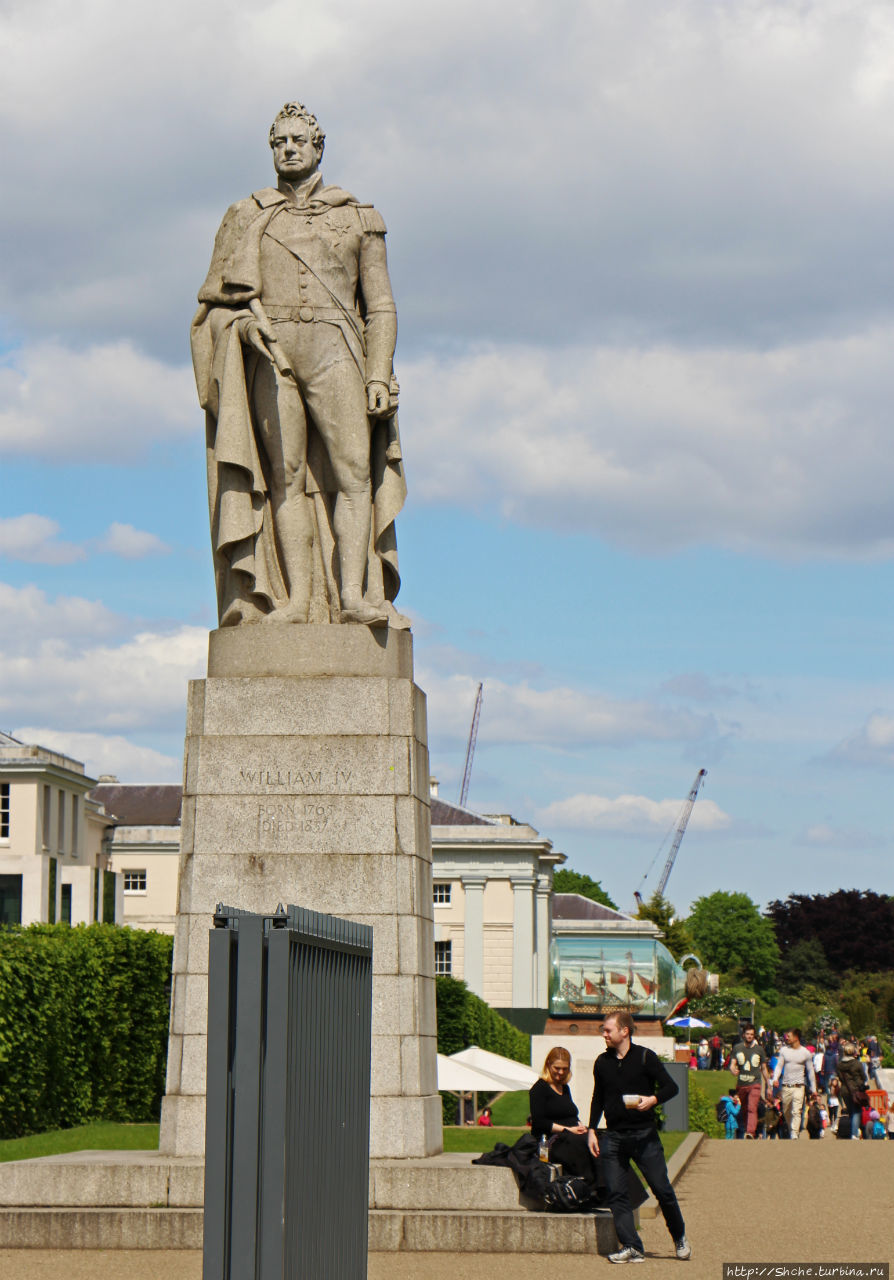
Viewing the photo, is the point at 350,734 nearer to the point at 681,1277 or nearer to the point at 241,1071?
the point at 681,1277

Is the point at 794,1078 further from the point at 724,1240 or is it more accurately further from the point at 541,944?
the point at 541,944

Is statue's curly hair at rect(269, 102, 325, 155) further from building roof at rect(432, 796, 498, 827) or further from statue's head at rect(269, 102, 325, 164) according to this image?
building roof at rect(432, 796, 498, 827)

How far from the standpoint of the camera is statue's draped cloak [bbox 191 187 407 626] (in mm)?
14453

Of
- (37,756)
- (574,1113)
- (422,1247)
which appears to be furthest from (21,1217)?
(37,756)

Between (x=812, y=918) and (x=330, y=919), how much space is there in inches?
5255

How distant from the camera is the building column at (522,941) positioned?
7581 cm

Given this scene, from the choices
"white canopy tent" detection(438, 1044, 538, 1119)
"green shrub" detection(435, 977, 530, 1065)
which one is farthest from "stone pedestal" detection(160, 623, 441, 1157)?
"green shrub" detection(435, 977, 530, 1065)

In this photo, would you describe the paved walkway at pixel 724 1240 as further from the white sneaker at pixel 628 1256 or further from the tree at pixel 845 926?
the tree at pixel 845 926

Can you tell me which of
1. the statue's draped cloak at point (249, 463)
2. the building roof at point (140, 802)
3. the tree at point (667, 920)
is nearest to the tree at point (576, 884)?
the tree at point (667, 920)

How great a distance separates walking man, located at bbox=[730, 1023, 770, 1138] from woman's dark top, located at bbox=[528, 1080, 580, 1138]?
17.5 meters

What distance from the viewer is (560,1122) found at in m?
13.4

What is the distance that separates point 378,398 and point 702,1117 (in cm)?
2150

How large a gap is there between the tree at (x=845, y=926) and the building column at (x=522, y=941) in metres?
58.4

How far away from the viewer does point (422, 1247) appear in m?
11.9
